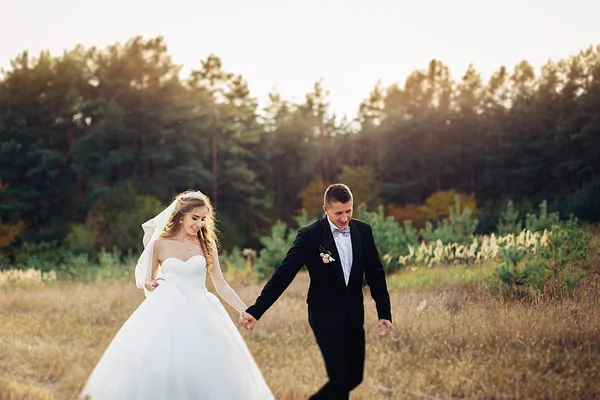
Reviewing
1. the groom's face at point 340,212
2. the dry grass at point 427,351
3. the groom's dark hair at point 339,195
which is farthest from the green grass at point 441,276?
the groom's dark hair at point 339,195

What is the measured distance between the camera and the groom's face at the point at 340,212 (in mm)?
5223

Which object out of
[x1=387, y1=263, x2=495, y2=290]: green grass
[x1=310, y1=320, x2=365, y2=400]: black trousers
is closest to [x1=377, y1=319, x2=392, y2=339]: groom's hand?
[x1=310, y1=320, x2=365, y2=400]: black trousers

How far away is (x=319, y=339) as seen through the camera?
5.21 m

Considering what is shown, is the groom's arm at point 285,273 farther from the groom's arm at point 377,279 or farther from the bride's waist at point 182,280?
the bride's waist at point 182,280

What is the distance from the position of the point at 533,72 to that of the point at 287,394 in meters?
41.4

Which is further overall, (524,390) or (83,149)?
(83,149)

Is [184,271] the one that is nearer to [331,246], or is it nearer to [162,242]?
[162,242]

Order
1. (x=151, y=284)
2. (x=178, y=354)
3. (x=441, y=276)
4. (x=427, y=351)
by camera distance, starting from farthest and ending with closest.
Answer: (x=441, y=276), (x=427, y=351), (x=151, y=284), (x=178, y=354)

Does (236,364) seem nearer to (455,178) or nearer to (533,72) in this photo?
(455,178)

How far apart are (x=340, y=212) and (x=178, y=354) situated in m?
1.88

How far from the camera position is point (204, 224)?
638cm

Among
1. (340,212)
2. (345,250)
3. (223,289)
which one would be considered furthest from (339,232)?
(223,289)

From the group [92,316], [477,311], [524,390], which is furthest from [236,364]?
[92,316]

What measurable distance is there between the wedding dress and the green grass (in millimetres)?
5500
